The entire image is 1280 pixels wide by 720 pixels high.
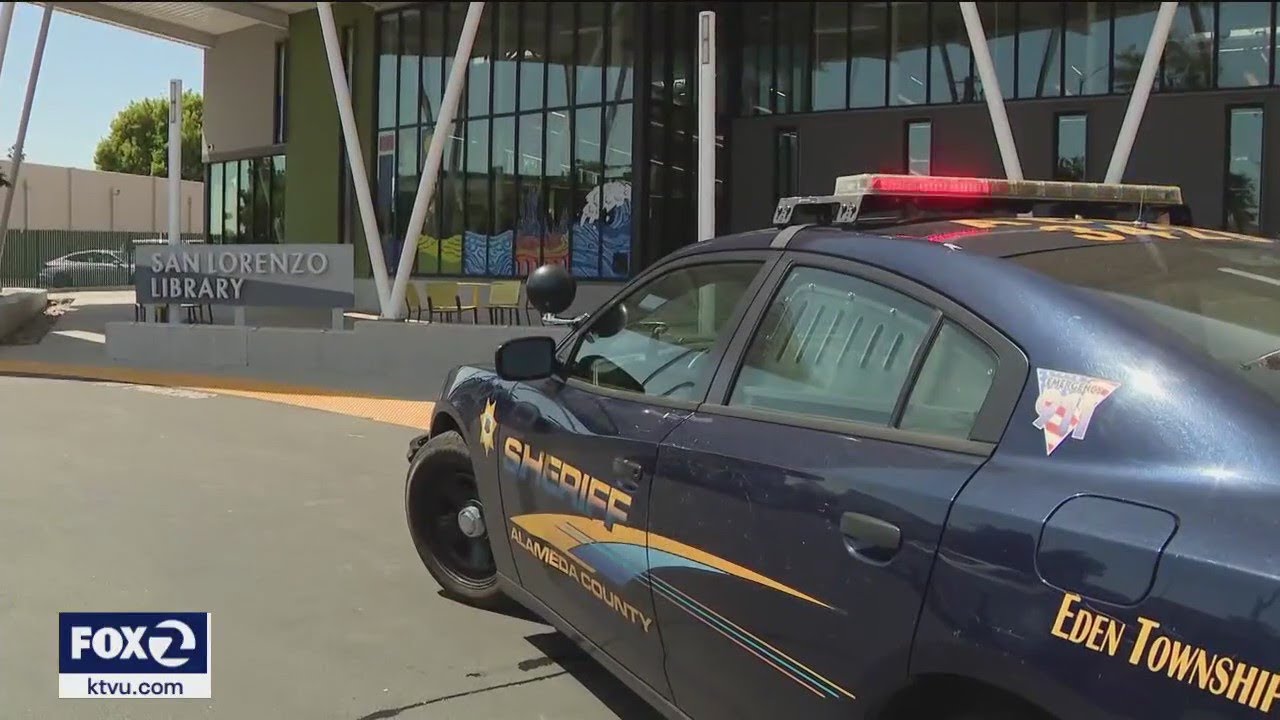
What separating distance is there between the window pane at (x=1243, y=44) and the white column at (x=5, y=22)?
801 inches

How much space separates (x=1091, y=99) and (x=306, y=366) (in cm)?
1354

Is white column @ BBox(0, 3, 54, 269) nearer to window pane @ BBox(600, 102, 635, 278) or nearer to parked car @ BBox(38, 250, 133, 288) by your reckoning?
window pane @ BBox(600, 102, 635, 278)

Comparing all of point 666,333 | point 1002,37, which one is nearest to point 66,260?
point 1002,37

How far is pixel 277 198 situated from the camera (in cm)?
2923

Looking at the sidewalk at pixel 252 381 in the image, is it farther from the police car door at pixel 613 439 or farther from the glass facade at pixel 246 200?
the glass facade at pixel 246 200

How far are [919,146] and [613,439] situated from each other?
1887 cm

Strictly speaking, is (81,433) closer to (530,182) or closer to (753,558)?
(753,558)

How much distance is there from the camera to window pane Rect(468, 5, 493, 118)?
23594 mm

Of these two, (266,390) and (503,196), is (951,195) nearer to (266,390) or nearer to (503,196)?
(266,390)

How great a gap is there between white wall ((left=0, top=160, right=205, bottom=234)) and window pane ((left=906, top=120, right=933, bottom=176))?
3694 cm

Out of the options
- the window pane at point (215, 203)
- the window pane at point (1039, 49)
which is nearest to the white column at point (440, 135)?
the window pane at point (1039, 49)

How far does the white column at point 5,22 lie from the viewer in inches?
779

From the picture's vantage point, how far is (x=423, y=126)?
24875 mm

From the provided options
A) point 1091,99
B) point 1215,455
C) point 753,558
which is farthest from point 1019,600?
point 1091,99
